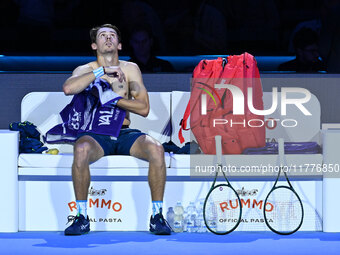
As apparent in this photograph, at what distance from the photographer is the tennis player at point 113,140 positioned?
479 cm

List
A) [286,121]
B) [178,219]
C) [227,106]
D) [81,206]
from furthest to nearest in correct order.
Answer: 1. [286,121]
2. [227,106]
3. [178,219]
4. [81,206]

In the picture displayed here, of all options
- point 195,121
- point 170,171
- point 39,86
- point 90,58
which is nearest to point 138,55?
point 90,58

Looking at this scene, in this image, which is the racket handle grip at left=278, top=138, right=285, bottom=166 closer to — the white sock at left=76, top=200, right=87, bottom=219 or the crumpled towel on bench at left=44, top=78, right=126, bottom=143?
the crumpled towel on bench at left=44, top=78, right=126, bottom=143

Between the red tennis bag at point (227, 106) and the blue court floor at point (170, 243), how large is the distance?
2.05ft

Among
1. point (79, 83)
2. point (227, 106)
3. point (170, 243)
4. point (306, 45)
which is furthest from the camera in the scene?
point (306, 45)

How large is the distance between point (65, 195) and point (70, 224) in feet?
0.62

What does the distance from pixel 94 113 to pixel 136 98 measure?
32 centimetres

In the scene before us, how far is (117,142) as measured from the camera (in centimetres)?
510

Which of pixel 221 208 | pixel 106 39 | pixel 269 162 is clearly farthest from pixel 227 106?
pixel 106 39

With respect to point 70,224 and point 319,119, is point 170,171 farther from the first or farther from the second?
point 319,119

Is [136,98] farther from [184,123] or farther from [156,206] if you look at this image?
[156,206]

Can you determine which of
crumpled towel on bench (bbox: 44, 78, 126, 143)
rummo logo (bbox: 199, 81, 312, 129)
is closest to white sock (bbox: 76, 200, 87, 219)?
crumpled towel on bench (bbox: 44, 78, 126, 143)

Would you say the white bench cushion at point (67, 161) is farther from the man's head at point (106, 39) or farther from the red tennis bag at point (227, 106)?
the man's head at point (106, 39)

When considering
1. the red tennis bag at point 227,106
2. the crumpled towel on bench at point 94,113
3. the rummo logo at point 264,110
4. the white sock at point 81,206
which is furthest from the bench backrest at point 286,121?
the white sock at point 81,206
